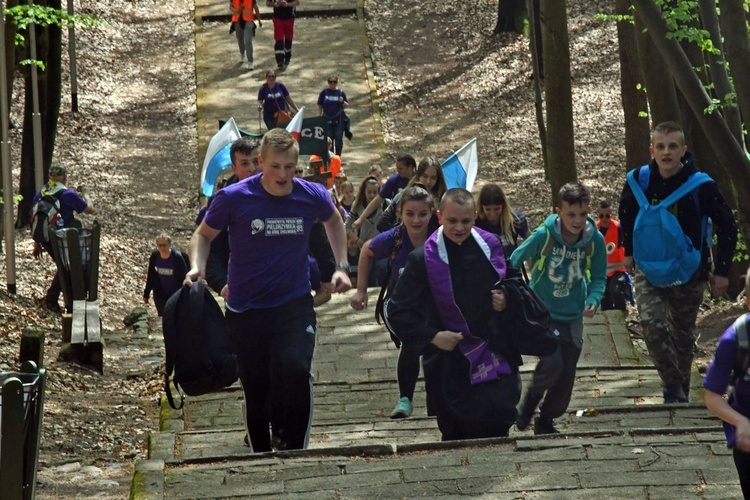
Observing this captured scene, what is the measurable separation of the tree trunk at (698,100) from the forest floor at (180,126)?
6.16 feet

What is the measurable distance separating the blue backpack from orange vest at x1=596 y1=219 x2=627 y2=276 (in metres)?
4.98

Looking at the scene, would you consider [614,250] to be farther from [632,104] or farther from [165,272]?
[632,104]

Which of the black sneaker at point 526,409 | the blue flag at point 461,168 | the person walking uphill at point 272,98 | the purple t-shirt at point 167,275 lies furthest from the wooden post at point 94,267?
the person walking uphill at point 272,98

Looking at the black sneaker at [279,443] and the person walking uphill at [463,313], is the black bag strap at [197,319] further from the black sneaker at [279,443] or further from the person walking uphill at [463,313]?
the person walking uphill at [463,313]

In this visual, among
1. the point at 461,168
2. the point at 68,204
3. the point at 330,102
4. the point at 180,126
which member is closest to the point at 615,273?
the point at 461,168

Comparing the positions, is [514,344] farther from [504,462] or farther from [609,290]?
[609,290]

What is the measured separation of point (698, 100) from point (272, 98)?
44.9 feet

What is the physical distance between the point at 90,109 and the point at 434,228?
2179cm

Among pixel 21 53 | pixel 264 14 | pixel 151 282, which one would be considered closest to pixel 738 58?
pixel 151 282

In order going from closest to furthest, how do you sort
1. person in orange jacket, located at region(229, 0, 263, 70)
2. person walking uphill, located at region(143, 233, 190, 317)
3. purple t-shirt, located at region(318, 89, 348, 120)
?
person walking uphill, located at region(143, 233, 190, 317) → purple t-shirt, located at region(318, 89, 348, 120) → person in orange jacket, located at region(229, 0, 263, 70)

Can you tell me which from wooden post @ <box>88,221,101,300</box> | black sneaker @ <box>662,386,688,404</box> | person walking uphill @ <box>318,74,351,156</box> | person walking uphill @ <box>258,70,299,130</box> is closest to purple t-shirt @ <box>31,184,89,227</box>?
wooden post @ <box>88,221,101,300</box>

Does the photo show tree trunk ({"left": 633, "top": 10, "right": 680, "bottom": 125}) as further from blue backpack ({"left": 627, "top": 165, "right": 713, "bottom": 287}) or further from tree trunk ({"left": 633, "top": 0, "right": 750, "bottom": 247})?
blue backpack ({"left": 627, "top": 165, "right": 713, "bottom": 287})

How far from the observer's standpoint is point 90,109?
29.5 metres

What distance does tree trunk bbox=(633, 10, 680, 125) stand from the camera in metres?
15.2
